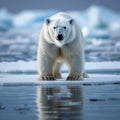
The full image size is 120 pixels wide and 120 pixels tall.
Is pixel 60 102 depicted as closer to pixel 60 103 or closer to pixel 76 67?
pixel 60 103

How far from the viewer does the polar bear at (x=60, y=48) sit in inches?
340

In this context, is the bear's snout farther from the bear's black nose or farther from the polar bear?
the polar bear

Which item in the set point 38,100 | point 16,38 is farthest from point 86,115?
point 16,38

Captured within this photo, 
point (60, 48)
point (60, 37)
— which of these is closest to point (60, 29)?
point (60, 37)

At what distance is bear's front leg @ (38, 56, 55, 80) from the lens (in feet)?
29.1

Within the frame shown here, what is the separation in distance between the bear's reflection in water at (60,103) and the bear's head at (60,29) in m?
0.91

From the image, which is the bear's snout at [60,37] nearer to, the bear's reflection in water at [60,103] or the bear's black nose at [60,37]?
the bear's black nose at [60,37]

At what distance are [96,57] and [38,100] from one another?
33.7 ft

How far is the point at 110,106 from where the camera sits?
555 centimetres

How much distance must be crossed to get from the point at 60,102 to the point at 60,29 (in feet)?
8.72

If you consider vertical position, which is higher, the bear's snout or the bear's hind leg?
the bear's snout

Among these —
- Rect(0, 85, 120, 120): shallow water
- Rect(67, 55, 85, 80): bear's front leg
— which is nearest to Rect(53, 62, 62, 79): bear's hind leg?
Rect(67, 55, 85, 80): bear's front leg

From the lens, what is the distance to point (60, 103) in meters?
5.86

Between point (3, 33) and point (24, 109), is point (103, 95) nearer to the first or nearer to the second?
point (24, 109)
